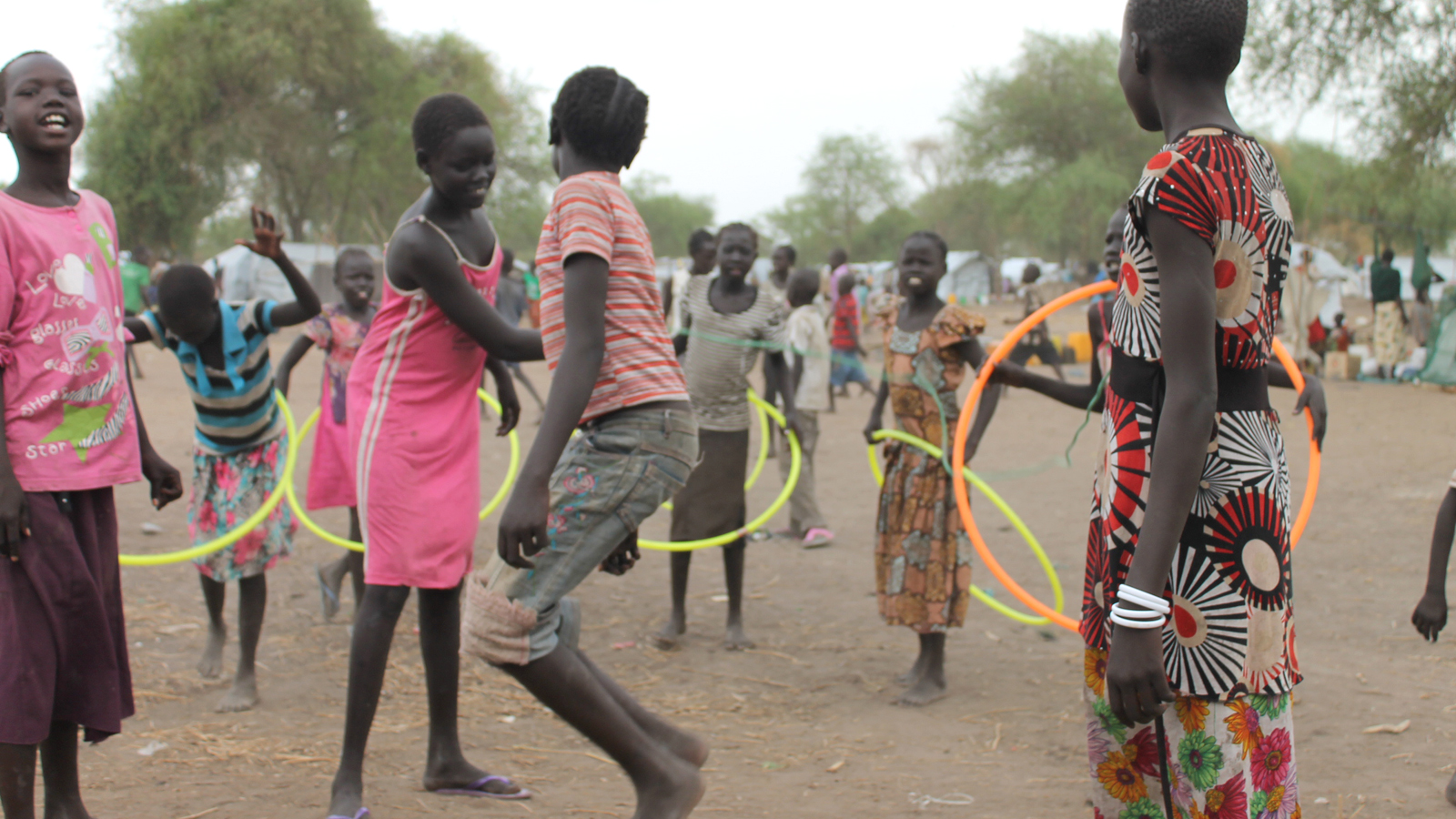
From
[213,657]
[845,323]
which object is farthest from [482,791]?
[845,323]

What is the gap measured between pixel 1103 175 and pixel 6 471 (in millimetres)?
42186

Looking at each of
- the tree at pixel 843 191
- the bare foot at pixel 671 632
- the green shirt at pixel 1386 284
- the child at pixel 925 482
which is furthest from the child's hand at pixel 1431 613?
the tree at pixel 843 191

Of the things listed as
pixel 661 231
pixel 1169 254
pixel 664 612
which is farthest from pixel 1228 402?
pixel 661 231

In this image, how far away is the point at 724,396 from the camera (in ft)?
19.8

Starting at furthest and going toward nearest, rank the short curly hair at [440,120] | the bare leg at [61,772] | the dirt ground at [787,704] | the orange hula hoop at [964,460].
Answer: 1. the orange hula hoop at [964,460]
2. the dirt ground at [787,704]
3. the short curly hair at [440,120]
4. the bare leg at [61,772]

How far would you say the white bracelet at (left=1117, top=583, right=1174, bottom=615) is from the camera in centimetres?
187

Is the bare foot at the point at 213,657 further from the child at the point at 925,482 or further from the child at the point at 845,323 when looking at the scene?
the child at the point at 845,323

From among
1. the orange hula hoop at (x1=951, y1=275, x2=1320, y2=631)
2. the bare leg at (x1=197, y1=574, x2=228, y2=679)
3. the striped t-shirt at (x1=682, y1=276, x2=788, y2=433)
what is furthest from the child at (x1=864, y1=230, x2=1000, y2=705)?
the bare leg at (x1=197, y1=574, x2=228, y2=679)

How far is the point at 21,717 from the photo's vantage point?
2.97m

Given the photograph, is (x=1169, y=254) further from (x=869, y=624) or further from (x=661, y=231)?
(x=661, y=231)

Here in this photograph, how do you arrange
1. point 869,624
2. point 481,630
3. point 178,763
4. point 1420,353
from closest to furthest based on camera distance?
point 481,630 < point 178,763 < point 869,624 < point 1420,353

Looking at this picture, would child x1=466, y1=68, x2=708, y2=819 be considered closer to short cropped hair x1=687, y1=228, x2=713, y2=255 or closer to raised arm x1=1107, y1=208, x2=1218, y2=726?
raised arm x1=1107, y1=208, x2=1218, y2=726

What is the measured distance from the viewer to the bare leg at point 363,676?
343 centimetres

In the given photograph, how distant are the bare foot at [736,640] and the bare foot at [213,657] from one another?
244cm
